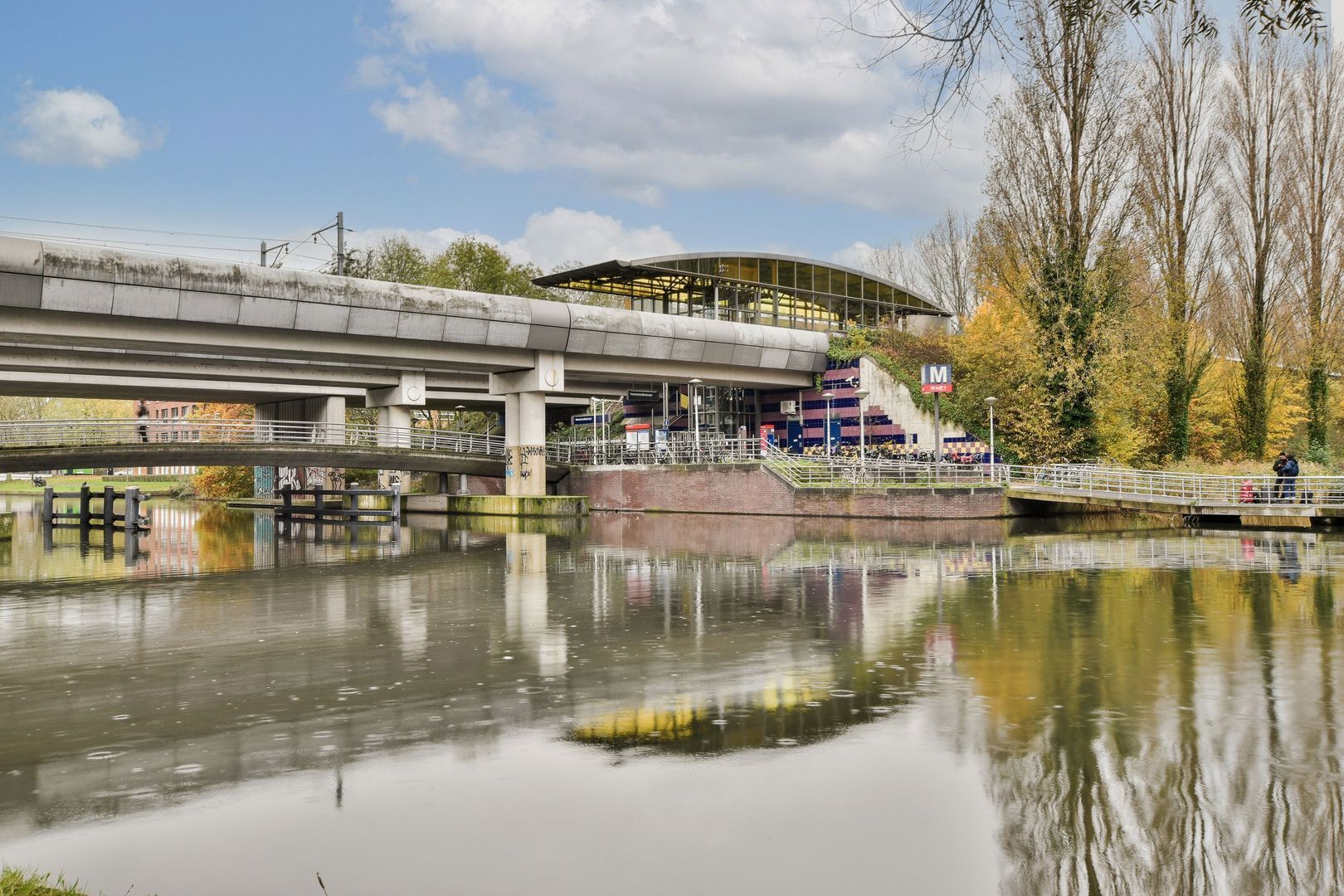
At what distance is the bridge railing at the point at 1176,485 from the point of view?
3322 centimetres

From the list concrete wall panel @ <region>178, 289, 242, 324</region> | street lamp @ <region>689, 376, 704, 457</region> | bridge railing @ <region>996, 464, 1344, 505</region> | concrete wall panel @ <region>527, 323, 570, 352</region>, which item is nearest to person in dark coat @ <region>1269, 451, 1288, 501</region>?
bridge railing @ <region>996, 464, 1344, 505</region>

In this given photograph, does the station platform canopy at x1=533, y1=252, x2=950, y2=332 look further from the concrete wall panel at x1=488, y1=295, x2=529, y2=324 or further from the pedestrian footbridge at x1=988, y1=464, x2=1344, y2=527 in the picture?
the pedestrian footbridge at x1=988, y1=464, x2=1344, y2=527

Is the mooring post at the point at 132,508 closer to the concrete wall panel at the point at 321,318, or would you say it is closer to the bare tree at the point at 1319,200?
the concrete wall panel at the point at 321,318

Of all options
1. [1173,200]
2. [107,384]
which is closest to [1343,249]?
[1173,200]

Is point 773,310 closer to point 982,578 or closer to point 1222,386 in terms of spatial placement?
point 1222,386

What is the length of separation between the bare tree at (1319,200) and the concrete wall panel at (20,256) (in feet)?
139

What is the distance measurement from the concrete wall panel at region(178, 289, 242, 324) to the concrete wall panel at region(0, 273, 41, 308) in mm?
4207

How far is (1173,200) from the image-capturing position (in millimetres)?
40844

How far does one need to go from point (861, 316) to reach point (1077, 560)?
125 feet

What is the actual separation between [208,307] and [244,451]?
26.9 ft

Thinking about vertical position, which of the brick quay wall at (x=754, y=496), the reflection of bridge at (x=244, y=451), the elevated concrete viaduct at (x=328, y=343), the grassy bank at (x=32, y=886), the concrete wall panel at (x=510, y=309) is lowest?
the grassy bank at (x=32, y=886)

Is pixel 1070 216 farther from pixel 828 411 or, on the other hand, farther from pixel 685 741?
pixel 685 741

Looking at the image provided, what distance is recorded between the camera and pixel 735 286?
181 feet

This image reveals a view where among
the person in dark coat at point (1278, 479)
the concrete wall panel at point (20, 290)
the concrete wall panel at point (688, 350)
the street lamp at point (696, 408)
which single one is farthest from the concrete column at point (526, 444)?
the person in dark coat at point (1278, 479)
